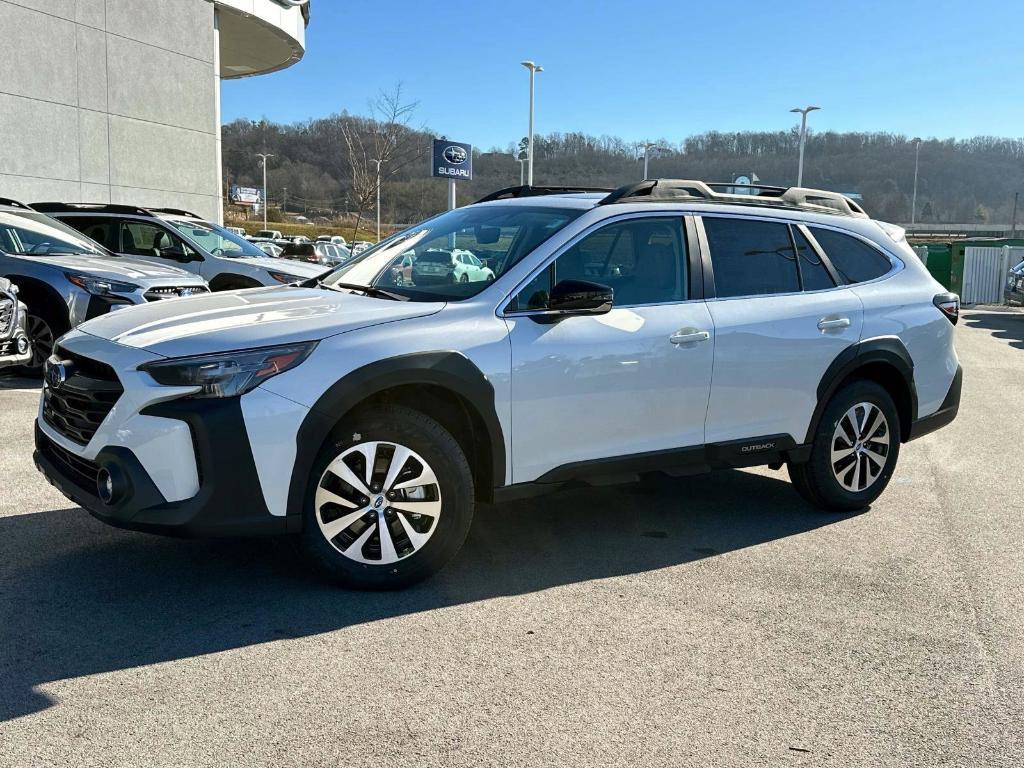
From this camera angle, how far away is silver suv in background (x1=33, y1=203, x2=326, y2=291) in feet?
40.4

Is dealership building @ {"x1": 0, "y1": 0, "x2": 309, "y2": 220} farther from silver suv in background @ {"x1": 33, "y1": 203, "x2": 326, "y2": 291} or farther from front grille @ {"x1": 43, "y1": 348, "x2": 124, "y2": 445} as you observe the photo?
front grille @ {"x1": 43, "y1": 348, "x2": 124, "y2": 445}

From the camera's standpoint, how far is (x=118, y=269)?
9.81m

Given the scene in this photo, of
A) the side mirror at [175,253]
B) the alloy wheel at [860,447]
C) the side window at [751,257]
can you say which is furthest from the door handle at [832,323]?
the side mirror at [175,253]

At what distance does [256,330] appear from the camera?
4.07 metres

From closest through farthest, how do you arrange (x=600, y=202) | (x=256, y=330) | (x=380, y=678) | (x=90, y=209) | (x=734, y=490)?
(x=380, y=678) → (x=256, y=330) → (x=600, y=202) → (x=734, y=490) → (x=90, y=209)

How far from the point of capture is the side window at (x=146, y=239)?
1243 centimetres

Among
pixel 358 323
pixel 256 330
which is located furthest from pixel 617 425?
pixel 256 330

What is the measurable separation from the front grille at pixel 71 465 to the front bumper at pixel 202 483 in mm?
184

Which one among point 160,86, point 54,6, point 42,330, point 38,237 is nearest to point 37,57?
point 54,6

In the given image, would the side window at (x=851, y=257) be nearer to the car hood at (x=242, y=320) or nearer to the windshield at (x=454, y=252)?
the windshield at (x=454, y=252)

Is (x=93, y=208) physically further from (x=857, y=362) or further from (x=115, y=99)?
(x=857, y=362)

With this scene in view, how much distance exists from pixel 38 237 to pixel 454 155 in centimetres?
1885

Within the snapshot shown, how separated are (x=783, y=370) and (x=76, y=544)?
3.74 m

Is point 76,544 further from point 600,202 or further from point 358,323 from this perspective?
point 600,202
